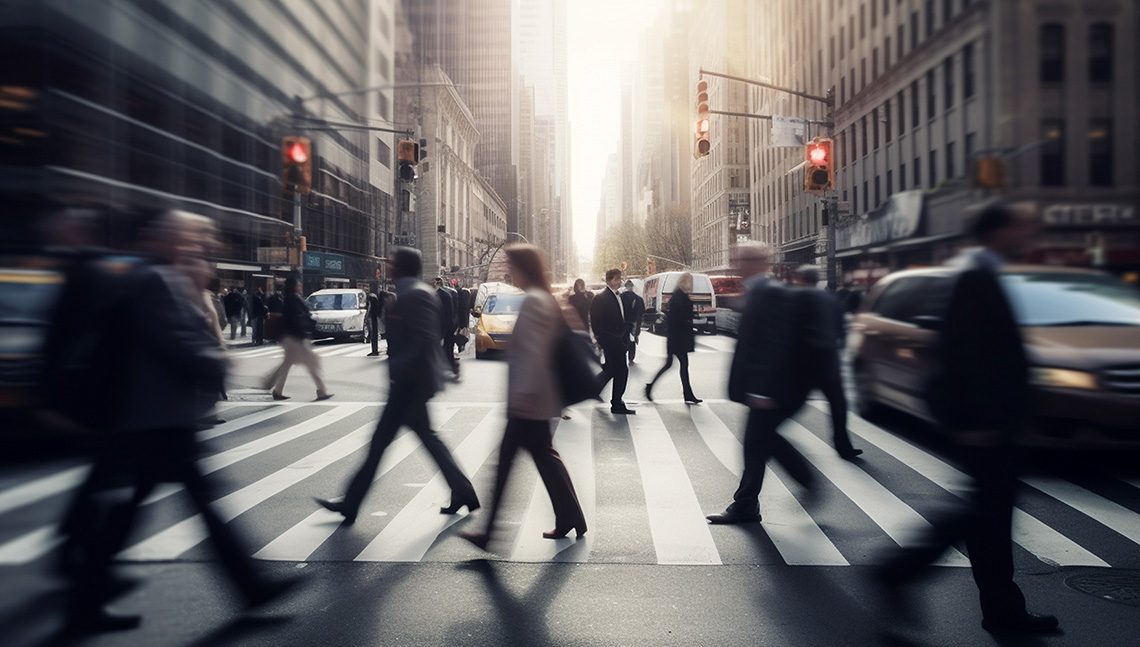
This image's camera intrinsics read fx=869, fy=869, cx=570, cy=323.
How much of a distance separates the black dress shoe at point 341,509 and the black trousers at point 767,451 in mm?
2683

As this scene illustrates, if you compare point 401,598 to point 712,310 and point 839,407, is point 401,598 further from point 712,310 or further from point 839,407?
point 712,310

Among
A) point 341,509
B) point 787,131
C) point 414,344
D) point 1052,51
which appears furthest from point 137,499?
point 1052,51

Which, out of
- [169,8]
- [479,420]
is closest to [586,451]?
[479,420]

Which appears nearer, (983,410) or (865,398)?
(983,410)

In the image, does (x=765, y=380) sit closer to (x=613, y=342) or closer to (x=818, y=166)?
(x=613, y=342)

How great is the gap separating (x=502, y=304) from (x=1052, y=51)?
22566 mm

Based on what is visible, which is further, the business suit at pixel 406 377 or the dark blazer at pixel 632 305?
the dark blazer at pixel 632 305

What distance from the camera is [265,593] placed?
164 inches

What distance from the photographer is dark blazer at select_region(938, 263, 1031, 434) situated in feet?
12.1

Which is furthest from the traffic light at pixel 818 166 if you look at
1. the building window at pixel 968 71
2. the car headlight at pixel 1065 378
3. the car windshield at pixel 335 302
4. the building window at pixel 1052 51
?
the building window at pixel 968 71

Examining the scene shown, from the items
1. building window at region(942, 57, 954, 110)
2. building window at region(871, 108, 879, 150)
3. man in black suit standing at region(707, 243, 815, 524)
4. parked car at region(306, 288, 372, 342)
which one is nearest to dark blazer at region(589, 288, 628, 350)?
man in black suit standing at region(707, 243, 815, 524)

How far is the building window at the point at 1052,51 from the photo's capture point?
3057 cm

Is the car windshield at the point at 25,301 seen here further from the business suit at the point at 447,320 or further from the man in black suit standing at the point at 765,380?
the business suit at the point at 447,320

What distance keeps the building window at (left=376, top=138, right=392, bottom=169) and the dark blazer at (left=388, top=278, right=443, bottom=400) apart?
58404 millimetres
